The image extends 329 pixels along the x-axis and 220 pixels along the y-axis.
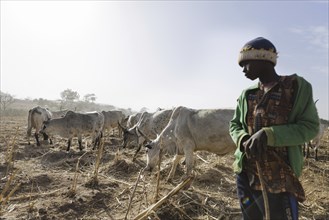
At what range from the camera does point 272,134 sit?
84.4 inches

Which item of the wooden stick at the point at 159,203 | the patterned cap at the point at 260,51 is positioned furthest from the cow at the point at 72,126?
the patterned cap at the point at 260,51

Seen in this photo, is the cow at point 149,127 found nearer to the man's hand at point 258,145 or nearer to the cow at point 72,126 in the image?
the cow at point 72,126

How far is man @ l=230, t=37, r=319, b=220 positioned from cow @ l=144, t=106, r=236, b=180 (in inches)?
158

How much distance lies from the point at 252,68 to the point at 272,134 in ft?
1.99

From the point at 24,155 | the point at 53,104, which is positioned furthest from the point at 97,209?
the point at 53,104

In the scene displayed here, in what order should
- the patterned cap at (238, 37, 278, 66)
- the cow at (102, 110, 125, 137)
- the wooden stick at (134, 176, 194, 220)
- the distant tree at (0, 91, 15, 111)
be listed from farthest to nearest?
the distant tree at (0, 91, 15, 111)
the cow at (102, 110, 125, 137)
the wooden stick at (134, 176, 194, 220)
the patterned cap at (238, 37, 278, 66)

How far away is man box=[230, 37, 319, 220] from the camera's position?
85.0 inches

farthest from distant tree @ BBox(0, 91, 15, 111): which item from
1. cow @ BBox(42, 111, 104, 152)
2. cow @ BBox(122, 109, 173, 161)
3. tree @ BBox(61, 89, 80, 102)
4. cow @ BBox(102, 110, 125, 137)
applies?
cow @ BBox(122, 109, 173, 161)

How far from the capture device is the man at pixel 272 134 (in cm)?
216

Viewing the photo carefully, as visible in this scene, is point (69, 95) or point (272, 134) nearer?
point (272, 134)

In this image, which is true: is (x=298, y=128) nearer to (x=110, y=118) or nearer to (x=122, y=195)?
(x=122, y=195)

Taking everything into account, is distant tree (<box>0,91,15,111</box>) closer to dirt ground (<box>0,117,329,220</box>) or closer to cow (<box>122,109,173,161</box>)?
cow (<box>122,109,173,161</box>)

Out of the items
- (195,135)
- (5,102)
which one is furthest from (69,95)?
(195,135)

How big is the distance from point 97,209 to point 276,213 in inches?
139
